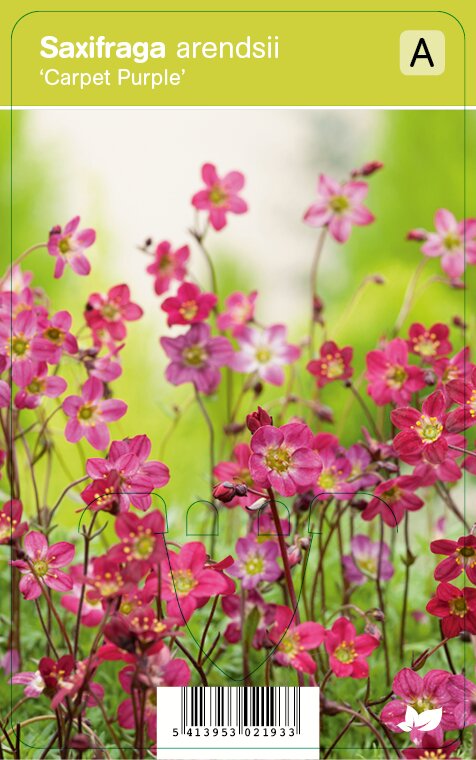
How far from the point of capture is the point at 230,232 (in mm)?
1070

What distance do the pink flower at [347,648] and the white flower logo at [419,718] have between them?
44mm

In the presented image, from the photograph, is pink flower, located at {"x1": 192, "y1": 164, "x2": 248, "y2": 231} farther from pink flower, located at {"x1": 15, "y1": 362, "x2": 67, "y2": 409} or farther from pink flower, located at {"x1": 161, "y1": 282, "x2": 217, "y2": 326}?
pink flower, located at {"x1": 15, "y1": 362, "x2": 67, "y2": 409}

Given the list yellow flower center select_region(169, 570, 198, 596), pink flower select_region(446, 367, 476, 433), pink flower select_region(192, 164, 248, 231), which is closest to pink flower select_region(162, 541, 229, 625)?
yellow flower center select_region(169, 570, 198, 596)

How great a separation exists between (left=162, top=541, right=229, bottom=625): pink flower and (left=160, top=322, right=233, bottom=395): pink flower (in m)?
0.26

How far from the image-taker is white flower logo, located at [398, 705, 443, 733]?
0.75 m

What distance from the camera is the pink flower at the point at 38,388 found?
857 millimetres

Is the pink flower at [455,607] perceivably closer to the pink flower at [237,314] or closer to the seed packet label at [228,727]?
the seed packet label at [228,727]

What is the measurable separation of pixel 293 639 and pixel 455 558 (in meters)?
0.14

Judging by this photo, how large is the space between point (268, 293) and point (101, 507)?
46 centimetres

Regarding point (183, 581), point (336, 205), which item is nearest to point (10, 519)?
point (183, 581)

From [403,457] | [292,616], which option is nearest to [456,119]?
[403,457]
